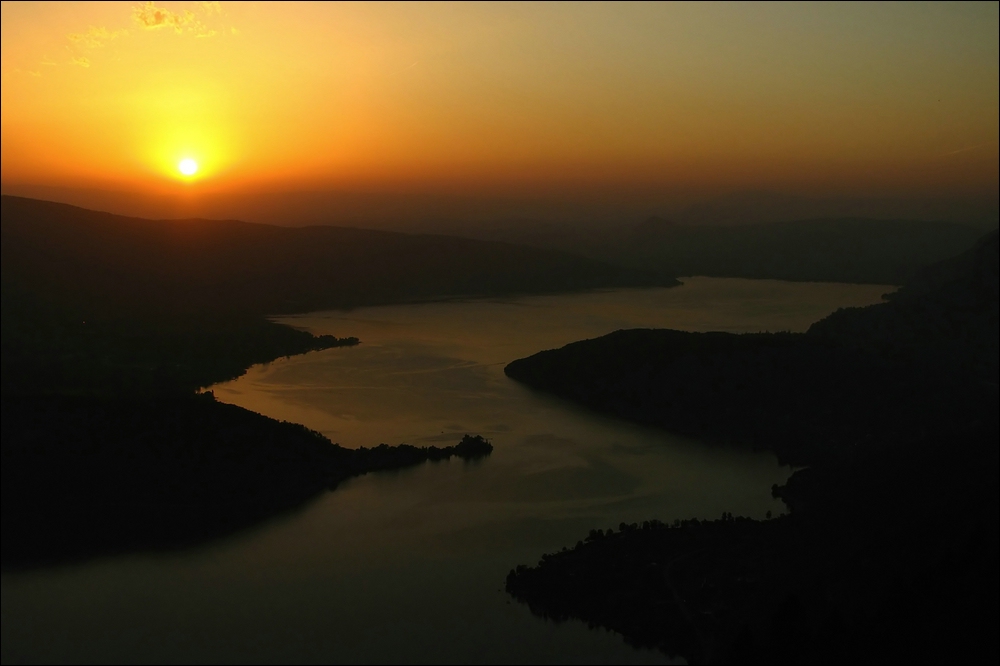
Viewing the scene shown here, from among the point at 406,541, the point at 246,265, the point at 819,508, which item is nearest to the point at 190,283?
the point at 246,265

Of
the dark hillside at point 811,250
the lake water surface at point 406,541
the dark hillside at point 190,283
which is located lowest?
the lake water surface at point 406,541

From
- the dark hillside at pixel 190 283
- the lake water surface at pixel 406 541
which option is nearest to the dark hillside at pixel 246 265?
the dark hillside at pixel 190 283

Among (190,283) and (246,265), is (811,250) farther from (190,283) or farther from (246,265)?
(190,283)

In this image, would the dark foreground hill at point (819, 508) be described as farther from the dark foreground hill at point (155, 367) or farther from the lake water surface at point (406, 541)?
the dark foreground hill at point (155, 367)

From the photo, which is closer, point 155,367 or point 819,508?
point 819,508

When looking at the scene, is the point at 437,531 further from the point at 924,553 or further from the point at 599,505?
the point at 924,553

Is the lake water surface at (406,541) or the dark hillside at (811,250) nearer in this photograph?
the lake water surface at (406,541)
